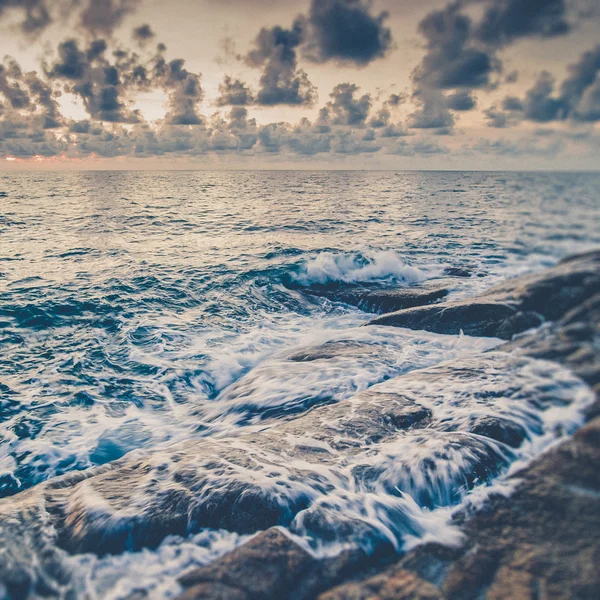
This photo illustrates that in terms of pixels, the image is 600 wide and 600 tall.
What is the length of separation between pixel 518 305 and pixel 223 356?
6.01 m

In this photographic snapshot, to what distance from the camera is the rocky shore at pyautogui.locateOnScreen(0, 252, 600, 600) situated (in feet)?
8.54

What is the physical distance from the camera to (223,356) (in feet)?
28.7

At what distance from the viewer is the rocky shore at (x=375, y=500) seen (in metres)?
2.60

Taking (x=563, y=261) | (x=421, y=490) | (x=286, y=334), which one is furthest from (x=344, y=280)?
(x=421, y=490)

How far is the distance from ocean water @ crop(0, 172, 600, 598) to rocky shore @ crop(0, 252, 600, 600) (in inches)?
3.7

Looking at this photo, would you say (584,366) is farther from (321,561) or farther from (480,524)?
(321,561)

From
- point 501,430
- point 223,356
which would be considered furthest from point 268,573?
point 223,356

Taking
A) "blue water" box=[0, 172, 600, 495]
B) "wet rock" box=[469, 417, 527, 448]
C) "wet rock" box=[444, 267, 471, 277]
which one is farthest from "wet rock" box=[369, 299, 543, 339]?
"wet rock" box=[444, 267, 471, 277]

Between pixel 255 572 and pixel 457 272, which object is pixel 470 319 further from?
pixel 255 572

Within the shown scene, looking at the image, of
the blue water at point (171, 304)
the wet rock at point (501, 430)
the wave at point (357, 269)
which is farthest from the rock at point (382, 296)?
the wet rock at point (501, 430)

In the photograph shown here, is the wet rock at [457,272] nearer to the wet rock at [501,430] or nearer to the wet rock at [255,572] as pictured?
the wet rock at [501,430]

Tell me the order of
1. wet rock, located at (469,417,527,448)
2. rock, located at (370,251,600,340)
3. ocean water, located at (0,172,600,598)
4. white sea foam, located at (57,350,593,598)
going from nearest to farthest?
white sea foam, located at (57,350,593,598)
ocean water, located at (0,172,600,598)
wet rock, located at (469,417,527,448)
rock, located at (370,251,600,340)

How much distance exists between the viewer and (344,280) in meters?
13.5

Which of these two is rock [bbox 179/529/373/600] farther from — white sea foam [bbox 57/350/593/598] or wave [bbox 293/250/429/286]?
wave [bbox 293/250/429/286]
